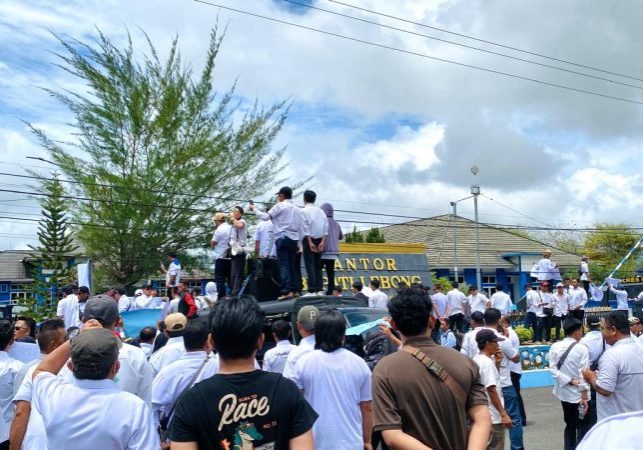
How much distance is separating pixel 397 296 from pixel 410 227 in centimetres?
4558

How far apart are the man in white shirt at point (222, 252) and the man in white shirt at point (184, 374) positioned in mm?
6995

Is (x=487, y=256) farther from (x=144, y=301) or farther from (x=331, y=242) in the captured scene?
(x=331, y=242)

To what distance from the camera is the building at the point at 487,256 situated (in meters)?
41.2

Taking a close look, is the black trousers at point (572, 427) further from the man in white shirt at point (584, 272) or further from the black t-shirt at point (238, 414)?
the man in white shirt at point (584, 272)

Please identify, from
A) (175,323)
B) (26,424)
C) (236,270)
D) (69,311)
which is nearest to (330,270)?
(236,270)

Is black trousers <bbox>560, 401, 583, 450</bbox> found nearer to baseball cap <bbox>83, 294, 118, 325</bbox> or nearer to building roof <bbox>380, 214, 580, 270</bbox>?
baseball cap <bbox>83, 294, 118, 325</bbox>

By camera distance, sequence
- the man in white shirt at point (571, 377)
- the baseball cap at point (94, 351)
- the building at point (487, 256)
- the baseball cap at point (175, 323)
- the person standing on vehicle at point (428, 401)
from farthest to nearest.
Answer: the building at point (487, 256) → the man in white shirt at point (571, 377) → the baseball cap at point (175, 323) → the person standing on vehicle at point (428, 401) → the baseball cap at point (94, 351)

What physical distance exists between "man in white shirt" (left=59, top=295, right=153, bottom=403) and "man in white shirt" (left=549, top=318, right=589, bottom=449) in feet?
17.3

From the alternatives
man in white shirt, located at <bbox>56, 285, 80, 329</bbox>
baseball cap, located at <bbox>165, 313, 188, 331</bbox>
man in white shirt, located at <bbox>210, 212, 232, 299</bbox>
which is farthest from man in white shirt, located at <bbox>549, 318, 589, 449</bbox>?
man in white shirt, located at <bbox>56, 285, 80, 329</bbox>

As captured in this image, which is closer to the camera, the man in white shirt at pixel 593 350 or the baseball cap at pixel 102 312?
the baseball cap at pixel 102 312

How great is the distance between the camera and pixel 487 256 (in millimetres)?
42094

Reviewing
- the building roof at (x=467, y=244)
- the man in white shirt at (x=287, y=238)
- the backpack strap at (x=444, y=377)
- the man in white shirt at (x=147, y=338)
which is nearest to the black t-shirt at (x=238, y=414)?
the backpack strap at (x=444, y=377)

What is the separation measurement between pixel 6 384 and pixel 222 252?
6882 mm

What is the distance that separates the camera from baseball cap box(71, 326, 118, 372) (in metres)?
3.34
